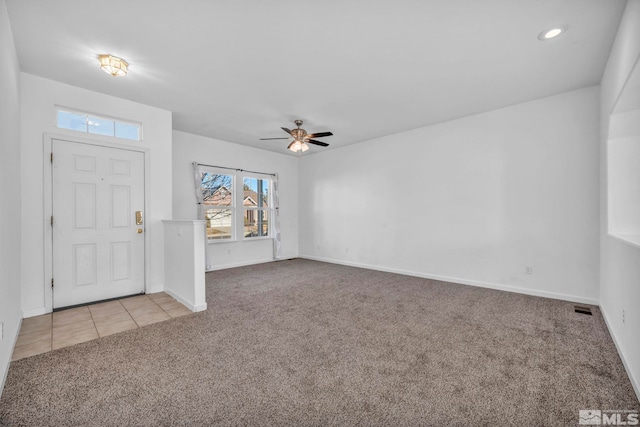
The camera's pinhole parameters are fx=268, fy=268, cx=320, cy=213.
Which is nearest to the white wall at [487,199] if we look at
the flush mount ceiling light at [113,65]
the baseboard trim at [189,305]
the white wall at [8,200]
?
the baseboard trim at [189,305]

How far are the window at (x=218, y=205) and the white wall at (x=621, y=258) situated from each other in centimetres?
604

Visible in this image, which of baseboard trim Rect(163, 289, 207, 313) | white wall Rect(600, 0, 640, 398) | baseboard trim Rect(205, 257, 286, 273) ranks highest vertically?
white wall Rect(600, 0, 640, 398)

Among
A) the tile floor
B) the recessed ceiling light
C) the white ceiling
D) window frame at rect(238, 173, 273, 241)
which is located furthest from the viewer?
window frame at rect(238, 173, 273, 241)

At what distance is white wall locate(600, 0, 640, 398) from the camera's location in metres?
1.89

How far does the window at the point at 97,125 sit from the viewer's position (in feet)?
11.2

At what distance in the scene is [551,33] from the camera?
95.6 inches

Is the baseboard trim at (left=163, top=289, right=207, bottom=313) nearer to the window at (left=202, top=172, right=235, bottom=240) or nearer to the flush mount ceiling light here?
the window at (left=202, top=172, right=235, bottom=240)

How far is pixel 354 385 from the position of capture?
184cm

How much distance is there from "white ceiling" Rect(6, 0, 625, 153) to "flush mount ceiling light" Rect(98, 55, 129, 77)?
0.07 meters

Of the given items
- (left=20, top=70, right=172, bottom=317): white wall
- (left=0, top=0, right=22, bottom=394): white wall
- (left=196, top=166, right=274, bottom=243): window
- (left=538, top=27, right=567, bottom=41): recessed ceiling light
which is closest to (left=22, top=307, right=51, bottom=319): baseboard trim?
(left=20, top=70, right=172, bottom=317): white wall

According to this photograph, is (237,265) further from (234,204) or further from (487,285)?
(487,285)

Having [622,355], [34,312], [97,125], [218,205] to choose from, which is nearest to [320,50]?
[97,125]

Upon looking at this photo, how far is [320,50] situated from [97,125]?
10.5 ft

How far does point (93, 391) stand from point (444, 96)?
→ 474 cm
